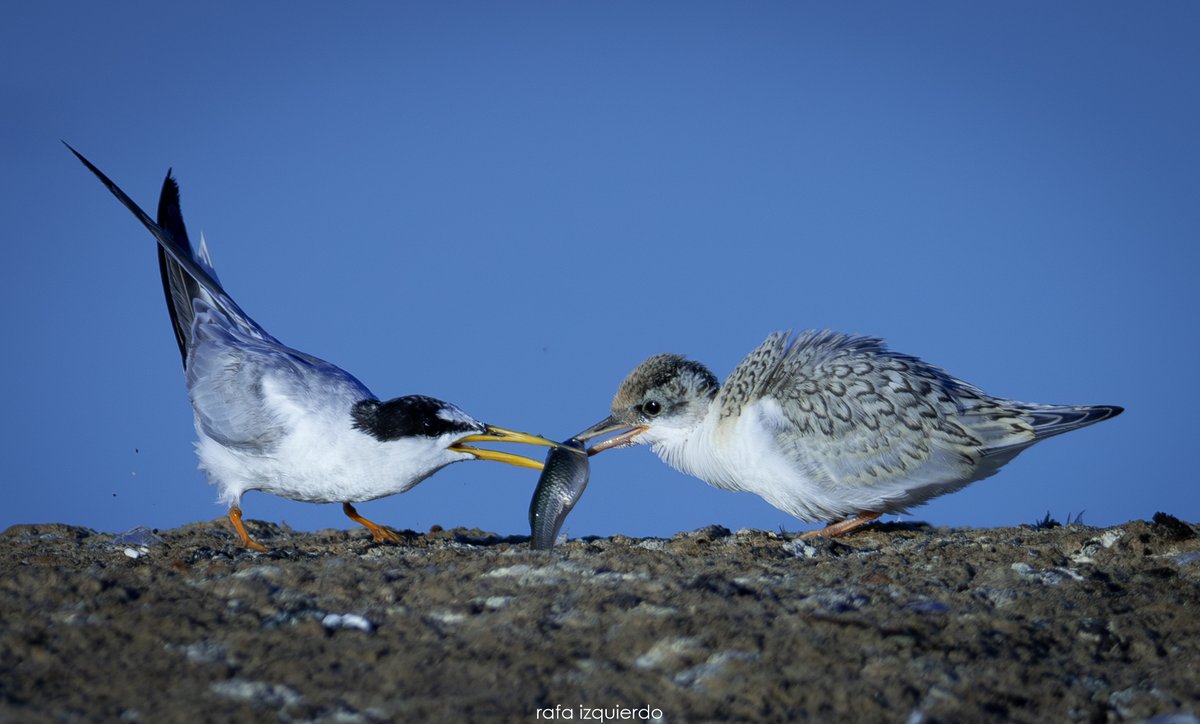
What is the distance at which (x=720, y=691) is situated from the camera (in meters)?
3.64

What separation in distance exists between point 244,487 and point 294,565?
7.96 feet

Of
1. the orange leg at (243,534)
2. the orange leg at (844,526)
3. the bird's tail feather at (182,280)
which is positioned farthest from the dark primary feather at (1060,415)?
the bird's tail feather at (182,280)

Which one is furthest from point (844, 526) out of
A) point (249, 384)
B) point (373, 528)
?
point (249, 384)

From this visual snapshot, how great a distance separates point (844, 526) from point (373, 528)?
3.20 metres

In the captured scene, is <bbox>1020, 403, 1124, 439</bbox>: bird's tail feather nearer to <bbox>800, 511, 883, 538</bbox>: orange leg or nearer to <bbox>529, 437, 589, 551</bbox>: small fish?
<bbox>800, 511, 883, 538</bbox>: orange leg

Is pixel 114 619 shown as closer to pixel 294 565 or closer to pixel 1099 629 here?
pixel 294 565

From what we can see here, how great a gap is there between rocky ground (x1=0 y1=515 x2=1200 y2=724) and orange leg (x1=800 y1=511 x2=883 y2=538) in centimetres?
134

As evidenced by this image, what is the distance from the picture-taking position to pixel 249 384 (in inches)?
303

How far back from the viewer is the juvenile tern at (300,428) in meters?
7.20

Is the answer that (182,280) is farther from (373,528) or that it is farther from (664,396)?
(664,396)

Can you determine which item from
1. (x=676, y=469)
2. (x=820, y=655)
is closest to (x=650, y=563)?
(x=820, y=655)

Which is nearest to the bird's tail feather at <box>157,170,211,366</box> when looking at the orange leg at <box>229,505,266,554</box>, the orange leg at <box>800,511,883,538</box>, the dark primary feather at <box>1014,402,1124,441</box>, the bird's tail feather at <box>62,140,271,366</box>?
the bird's tail feather at <box>62,140,271,366</box>

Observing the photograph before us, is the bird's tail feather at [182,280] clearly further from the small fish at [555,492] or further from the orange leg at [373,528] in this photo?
the small fish at [555,492]

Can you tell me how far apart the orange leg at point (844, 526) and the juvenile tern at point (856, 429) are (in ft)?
0.04
